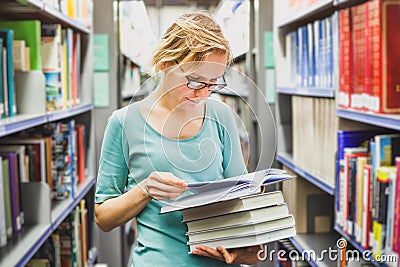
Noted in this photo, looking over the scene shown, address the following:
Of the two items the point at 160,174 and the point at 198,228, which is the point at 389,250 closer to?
the point at 198,228

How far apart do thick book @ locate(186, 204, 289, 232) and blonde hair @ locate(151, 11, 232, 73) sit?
0.90 feet

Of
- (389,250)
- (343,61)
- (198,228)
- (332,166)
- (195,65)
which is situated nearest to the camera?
(195,65)

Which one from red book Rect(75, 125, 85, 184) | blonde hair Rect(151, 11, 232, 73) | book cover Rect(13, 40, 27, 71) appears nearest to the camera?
blonde hair Rect(151, 11, 232, 73)

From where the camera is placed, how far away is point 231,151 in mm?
1146

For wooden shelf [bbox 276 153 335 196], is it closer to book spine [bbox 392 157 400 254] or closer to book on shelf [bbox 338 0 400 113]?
book on shelf [bbox 338 0 400 113]

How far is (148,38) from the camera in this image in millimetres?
1225

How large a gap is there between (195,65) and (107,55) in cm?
64

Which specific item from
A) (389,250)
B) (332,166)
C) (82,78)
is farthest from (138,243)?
(82,78)

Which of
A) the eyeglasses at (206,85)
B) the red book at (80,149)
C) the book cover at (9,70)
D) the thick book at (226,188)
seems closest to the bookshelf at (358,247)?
the thick book at (226,188)

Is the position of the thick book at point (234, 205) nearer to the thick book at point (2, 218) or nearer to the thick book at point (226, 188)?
the thick book at point (226, 188)

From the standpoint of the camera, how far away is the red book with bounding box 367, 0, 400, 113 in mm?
1688

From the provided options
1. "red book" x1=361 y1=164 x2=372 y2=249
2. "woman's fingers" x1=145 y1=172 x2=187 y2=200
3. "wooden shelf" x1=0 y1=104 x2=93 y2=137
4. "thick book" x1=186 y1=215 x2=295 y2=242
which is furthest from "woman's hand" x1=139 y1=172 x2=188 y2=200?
"red book" x1=361 y1=164 x2=372 y2=249

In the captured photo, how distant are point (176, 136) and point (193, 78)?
4.3 inches

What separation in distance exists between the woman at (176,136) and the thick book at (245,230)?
0.02 m
